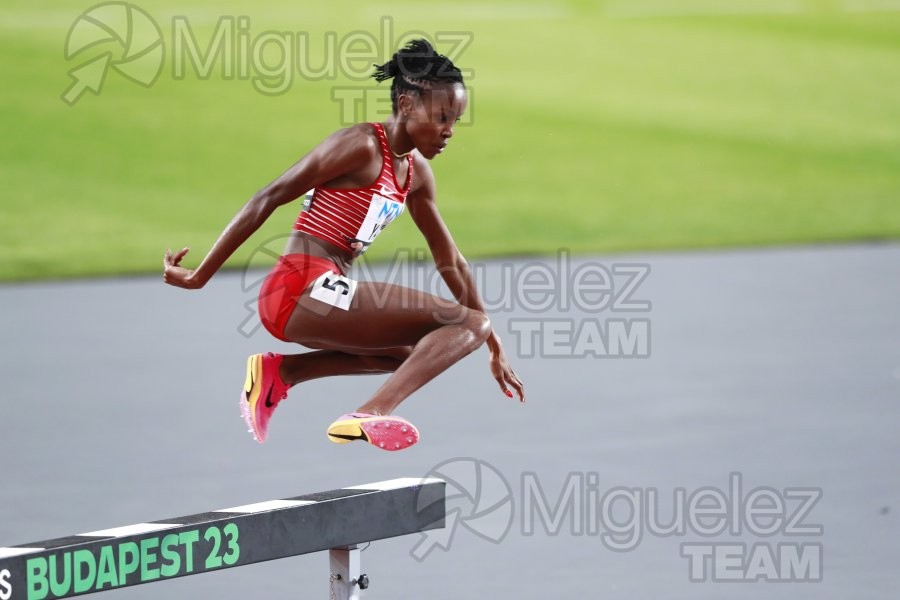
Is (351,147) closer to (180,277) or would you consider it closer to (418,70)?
(418,70)

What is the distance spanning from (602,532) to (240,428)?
2.63 metres

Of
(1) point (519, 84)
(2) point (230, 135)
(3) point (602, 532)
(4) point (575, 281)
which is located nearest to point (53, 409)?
(3) point (602, 532)

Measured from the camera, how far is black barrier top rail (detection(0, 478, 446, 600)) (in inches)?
148

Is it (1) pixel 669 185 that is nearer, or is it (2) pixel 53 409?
(2) pixel 53 409

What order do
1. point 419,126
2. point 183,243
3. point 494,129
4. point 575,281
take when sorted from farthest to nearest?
point 494,129
point 183,243
point 575,281
point 419,126

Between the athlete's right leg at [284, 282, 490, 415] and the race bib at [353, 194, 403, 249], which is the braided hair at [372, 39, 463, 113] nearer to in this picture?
the race bib at [353, 194, 403, 249]

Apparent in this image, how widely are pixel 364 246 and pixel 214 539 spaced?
3.58 feet

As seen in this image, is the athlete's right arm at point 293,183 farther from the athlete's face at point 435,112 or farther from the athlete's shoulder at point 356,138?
the athlete's face at point 435,112

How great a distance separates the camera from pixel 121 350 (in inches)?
384

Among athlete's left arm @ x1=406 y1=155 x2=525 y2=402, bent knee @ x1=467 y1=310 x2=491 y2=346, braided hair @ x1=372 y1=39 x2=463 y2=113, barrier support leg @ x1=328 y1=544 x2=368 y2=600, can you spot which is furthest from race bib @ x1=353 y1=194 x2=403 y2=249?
barrier support leg @ x1=328 y1=544 x2=368 y2=600

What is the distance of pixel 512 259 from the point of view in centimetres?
1384

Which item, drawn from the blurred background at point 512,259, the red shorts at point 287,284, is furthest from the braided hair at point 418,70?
the blurred background at point 512,259

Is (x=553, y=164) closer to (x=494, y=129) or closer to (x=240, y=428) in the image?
(x=494, y=129)

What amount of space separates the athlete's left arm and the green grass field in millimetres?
9034
